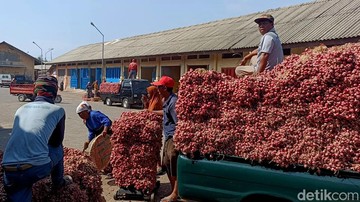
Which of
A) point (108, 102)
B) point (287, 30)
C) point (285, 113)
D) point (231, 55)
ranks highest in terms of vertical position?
point (287, 30)

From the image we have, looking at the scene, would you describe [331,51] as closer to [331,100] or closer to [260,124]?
[331,100]

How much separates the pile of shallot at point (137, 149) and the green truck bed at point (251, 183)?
66.9 inches

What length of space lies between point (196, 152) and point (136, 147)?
1945 mm

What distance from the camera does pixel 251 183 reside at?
3377 mm

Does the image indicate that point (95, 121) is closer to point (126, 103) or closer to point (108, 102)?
point (126, 103)

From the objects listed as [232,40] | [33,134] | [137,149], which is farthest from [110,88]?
[33,134]

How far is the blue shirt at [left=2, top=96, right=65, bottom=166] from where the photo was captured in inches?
128

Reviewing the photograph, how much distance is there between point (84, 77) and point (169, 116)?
35.9m

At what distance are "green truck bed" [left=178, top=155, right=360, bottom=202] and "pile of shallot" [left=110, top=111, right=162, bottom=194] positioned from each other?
1.70 metres

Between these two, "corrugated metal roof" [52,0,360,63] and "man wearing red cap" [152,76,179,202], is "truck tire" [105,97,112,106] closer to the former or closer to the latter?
"corrugated metal roof" [52,0,360,63]

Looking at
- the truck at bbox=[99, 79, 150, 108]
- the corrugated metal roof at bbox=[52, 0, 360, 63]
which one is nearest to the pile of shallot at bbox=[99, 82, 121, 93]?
the truck at bbox=[99, 79, 150, 108]

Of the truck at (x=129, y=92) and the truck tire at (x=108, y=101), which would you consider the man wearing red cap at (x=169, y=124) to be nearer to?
the truck at (x=129, y=92)

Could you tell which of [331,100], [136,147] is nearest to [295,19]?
[136,147]

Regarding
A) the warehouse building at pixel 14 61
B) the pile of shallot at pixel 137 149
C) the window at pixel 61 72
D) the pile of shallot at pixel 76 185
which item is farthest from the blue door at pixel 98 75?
the pile of shallot at pixel 76 185
